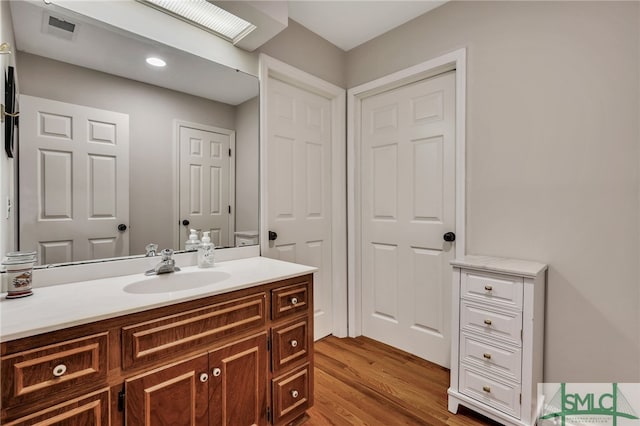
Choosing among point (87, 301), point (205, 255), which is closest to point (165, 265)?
point (205, 255)

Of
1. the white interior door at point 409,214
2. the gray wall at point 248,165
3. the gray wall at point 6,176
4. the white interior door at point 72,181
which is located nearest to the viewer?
the gray wall at point 6,176

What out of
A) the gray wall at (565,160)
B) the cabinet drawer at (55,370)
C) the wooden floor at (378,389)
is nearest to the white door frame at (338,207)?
the wooden floor at (378,389)

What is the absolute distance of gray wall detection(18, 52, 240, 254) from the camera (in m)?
1.33

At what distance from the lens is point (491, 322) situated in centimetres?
157

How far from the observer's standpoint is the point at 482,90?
6.27 ft

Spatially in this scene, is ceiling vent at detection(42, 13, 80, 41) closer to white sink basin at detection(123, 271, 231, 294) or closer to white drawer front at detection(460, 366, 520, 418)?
white sink basin at detection(123, 271, 231, 294)

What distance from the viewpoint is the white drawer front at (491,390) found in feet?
4.95

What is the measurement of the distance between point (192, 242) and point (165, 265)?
235 millimetres

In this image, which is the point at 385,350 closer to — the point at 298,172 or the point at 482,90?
the point at 298,172

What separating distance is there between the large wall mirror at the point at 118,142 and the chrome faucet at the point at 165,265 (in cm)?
13

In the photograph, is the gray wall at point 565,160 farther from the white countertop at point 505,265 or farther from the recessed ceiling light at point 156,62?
the recessed ceiling light at point 156,62

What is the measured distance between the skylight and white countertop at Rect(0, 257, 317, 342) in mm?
1383

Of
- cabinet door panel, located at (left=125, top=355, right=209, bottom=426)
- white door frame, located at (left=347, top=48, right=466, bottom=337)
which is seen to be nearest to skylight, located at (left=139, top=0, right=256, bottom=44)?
white door frame, located at (left=347, top=48, right=466, bottom=337)

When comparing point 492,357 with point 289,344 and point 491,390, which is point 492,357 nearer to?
point 491,390
